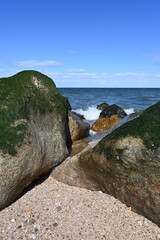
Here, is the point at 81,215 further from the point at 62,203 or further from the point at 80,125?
the point at 80,125

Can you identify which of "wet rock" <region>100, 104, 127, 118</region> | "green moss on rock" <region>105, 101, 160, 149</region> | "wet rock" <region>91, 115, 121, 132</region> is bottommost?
"wet rock" <region>91, 115, 121, 132</region>

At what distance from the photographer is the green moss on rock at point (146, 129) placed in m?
3.72

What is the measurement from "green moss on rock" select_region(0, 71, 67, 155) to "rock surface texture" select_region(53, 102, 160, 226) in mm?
1312

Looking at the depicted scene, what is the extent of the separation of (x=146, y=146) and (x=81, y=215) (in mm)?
1452

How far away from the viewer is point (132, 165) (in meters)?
3.82

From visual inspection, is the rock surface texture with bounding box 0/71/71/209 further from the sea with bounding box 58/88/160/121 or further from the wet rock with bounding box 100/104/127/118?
the sea with bounding box 58/88/160/121

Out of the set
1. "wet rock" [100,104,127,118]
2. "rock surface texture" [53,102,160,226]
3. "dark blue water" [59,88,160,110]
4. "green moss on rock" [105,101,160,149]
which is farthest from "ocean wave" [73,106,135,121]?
"green moss on rock" [105,101,160,149]

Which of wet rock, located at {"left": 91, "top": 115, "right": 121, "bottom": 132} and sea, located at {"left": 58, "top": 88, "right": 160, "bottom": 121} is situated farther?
sea, located at {"left": 58, "top": 88, "right": 160, "bottom": 121}

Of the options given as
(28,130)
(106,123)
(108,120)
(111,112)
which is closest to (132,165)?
(28,130)

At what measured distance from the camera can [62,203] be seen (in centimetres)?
413

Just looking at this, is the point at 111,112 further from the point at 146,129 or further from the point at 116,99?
the point at 116,99

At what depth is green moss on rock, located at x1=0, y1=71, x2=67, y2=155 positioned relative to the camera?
161 inches

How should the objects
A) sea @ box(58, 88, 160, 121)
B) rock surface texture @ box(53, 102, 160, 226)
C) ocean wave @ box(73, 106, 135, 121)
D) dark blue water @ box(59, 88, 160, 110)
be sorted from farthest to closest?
dark blue water @ box(59, 88, 160, 110) < sea @ box(58, 88, 160, 121) < ocean wave @ box(73, 106, 135, 121) < rock surface texture @ box(53, 102, 160, 226)

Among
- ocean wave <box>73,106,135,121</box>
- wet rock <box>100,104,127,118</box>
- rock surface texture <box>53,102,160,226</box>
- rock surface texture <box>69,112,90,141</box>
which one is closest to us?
rock surface texture <box>53,102,160,226</box>
